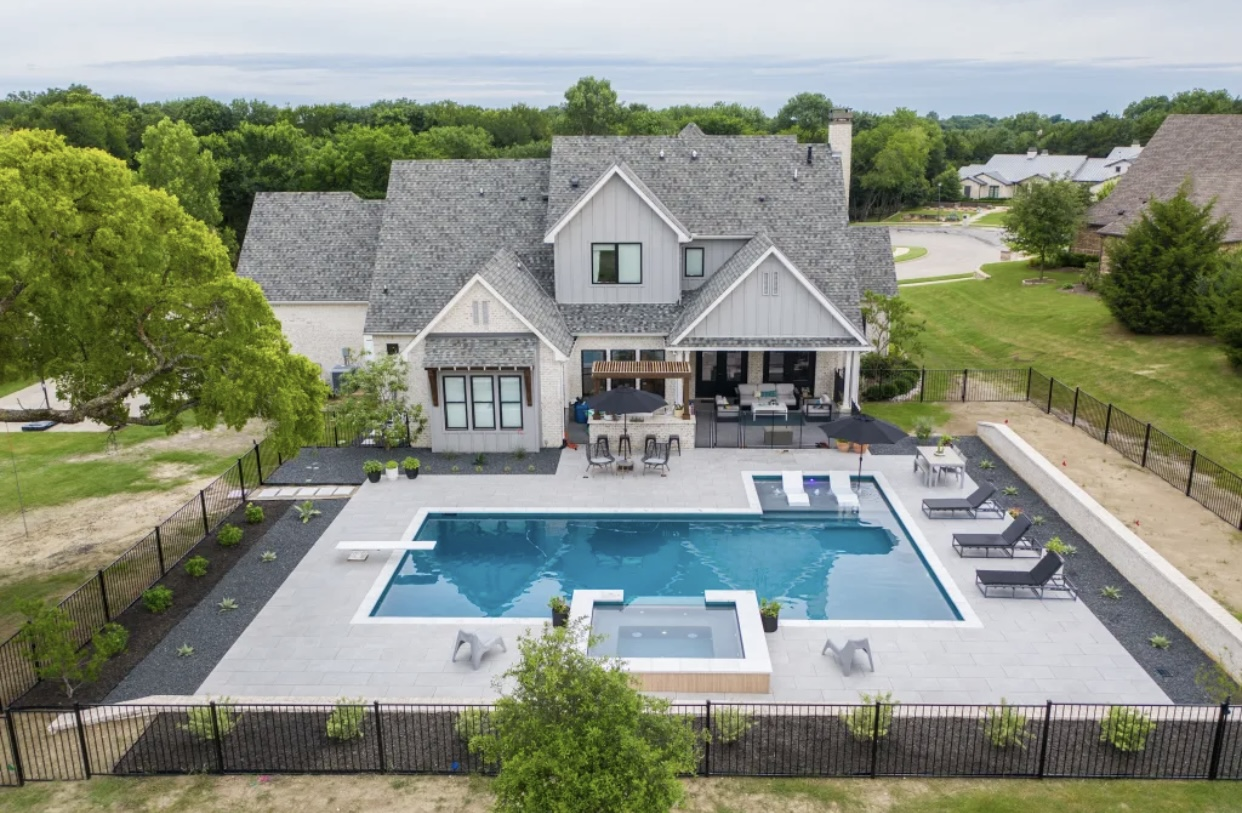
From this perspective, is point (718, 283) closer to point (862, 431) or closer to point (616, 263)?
point (616, 263)

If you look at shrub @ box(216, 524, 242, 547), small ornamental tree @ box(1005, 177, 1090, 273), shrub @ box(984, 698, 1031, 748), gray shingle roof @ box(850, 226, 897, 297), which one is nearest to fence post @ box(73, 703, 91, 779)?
shrub @ box(216, 524, 242, 547)

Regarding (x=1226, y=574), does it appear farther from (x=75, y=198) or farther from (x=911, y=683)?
(x=75, y=198)

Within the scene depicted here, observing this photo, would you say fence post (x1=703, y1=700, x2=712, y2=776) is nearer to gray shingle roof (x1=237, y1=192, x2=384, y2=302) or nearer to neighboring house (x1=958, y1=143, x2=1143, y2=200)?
gray shingle roof (x1=237, y1=192, x2=384, y2=302)

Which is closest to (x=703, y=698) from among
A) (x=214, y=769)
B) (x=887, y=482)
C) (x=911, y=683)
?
(x=911, y=683)

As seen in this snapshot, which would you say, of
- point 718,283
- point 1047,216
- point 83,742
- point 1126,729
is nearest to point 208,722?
point 83,742

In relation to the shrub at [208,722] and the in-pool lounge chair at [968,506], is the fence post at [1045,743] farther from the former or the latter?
the shrub at [208,722]
